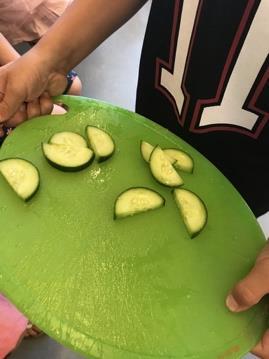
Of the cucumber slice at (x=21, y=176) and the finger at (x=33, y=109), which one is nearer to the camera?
the cucumber slice at (x=21, y=176)

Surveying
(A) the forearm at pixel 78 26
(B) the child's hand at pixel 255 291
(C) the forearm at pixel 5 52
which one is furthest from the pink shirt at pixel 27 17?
(B) the child's hand at pixel 255 291

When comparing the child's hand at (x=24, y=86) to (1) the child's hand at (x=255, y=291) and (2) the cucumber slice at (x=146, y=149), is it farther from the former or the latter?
(1) the child's hand at (x=255, y=291)

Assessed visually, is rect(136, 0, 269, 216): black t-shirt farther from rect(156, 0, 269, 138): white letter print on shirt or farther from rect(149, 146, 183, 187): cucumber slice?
rect(149, 146, 183, 187): cucumber slice

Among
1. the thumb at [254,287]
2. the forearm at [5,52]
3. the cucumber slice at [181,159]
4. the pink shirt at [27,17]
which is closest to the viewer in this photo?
the thumb at [254,287]

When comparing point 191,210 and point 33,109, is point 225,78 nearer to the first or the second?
point 191,210

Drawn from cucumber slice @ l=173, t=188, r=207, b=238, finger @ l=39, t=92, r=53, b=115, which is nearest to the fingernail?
cucumber slice @ l=173, t=188, r=207, b=238

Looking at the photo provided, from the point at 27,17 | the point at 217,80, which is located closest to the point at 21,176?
the point at 217,80
